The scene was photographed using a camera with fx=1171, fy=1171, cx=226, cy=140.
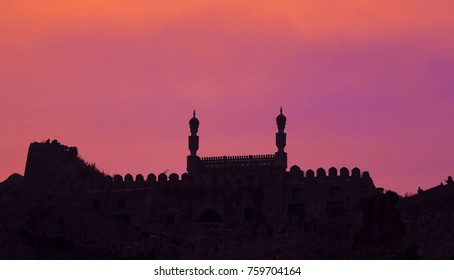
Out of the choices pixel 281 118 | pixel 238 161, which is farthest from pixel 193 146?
pixel 281 118

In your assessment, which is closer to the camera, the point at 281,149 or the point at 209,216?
the point at 209,216

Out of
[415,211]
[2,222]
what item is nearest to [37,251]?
[2,222]

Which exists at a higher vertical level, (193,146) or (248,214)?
(193,146)

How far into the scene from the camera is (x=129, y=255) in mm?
42469

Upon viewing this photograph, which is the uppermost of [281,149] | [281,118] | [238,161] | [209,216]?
[281,118]

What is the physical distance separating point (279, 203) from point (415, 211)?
2014 centimetres

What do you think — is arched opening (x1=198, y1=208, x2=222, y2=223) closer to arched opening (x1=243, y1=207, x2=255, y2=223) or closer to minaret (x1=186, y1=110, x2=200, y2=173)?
arched opening (x1=243, y1=207, x2=255, y2=223)

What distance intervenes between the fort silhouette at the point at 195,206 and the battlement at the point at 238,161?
2.4 inches

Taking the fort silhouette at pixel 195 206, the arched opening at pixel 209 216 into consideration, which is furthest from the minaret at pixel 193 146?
the arched opening at pixel 209 216

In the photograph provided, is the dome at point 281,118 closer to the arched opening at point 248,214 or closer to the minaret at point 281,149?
the minaret at point 281,149

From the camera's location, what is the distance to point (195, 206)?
70.5 metres

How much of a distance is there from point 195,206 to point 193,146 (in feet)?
16.5

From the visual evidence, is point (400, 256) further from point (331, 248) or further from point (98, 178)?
point (98, 178)

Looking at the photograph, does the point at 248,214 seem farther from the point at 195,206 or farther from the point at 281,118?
the point at 281,118
